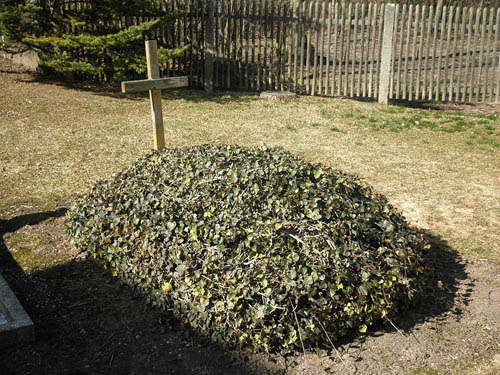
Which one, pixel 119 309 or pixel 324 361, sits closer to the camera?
pixel 324 361

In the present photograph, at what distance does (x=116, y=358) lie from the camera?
3910 millimetres

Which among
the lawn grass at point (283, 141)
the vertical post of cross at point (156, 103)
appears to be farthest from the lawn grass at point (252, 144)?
the vertical post of cross at point (156, 103)

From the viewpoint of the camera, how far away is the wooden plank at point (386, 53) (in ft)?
38.7

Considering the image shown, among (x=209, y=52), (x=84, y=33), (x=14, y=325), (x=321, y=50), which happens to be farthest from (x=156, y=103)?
(x=321, y=50)

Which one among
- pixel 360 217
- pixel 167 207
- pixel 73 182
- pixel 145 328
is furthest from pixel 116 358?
pixel 73 182

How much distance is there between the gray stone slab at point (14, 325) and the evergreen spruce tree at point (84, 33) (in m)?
7.45

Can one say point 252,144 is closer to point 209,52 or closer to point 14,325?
point 209,52

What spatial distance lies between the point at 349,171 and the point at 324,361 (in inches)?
181

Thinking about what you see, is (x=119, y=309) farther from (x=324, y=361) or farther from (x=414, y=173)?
(x=414, y=173)

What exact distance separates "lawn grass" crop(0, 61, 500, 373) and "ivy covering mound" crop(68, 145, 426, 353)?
3.58 feet

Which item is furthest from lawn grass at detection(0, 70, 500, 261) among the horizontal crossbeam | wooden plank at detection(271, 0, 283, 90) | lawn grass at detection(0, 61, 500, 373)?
the horizontal crossbeam

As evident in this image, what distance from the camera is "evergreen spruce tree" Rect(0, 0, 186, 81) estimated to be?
1087cm

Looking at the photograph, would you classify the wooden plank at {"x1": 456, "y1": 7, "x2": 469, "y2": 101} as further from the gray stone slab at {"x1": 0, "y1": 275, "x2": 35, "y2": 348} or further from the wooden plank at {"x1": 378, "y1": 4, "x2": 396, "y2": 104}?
the gray stone slab at {"x1": 0, "y1": 275, "x2": 35, "y2": 348}

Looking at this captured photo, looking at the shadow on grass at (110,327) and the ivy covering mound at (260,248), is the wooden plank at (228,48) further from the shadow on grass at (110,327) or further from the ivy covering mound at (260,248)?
the shadow on grass at (110,327)
